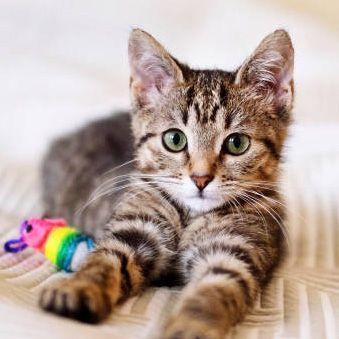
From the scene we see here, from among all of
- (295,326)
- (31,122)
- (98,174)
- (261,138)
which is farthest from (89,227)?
(31,122)

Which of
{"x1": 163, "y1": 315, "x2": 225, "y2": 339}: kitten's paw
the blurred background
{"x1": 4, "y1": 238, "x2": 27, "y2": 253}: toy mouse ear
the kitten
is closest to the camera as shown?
{"x1": 163, "y1": 315, "x2": 225, "y2": 339}: kitten's paw

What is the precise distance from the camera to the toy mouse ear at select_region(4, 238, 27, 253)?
5.24ft

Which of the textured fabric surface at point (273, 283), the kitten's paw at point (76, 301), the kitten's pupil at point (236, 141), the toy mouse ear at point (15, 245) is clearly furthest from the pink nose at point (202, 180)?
the toy mouse ear at point (15, 245)

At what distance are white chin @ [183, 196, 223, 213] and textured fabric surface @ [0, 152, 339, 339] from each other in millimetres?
187

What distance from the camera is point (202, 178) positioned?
138cm

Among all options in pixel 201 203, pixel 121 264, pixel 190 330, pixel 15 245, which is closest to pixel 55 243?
pixel 15 245

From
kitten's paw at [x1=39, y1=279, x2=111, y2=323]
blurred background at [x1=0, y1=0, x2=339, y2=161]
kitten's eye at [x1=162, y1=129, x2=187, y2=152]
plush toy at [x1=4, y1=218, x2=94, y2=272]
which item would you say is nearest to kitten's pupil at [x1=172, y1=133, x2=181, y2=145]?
kitten's eye at [x1=162, y1=129, x2=187, y2=152]

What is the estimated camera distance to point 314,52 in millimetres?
Result: 2629

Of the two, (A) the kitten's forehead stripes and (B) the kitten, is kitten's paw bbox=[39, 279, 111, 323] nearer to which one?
(B) the kitten

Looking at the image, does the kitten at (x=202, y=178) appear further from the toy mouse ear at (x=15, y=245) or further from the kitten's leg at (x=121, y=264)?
the toy mouse ear at (x=15, y=245)

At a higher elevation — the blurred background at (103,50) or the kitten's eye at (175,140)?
the blurred background at (103,50)

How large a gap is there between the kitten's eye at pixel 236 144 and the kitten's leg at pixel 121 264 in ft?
0.64

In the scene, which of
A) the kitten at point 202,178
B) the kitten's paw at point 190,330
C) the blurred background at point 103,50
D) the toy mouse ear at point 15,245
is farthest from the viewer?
the blurred background at point 103,50

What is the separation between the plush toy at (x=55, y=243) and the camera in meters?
1.50
